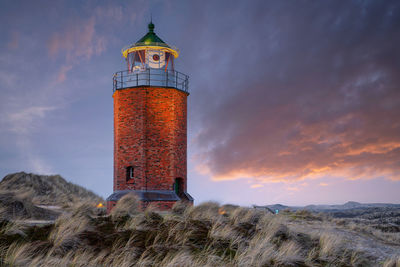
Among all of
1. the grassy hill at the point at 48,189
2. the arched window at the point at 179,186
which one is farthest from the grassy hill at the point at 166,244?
the grassy hill at the point at 48,189

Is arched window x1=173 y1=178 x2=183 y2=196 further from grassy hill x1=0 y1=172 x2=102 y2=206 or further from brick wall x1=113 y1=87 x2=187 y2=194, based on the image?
grassy hill x1=0 y1=172 x2=102 y2=206

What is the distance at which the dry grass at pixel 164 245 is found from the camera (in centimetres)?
868

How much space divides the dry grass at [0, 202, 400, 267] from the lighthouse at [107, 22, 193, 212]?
702 centimetres

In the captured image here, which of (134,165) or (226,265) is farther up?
(134,165)

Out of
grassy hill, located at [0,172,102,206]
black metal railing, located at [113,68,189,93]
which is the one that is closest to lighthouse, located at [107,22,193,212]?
black metal railing, located at [113,68,189,93]

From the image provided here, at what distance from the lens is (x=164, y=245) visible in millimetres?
9977

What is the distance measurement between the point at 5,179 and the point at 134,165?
23.4 m

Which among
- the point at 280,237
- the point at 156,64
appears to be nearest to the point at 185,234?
the point at 280,237

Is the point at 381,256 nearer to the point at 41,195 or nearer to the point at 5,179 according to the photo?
the point at 41,195

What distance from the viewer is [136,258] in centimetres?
915

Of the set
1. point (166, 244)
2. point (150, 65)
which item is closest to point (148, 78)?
point (150, 65)

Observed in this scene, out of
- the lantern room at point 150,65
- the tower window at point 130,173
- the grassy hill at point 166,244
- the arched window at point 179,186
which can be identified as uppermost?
the lantern room at point 150,65

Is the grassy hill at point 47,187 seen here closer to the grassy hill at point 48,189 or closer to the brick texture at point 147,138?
the grassy hill at point 48,189

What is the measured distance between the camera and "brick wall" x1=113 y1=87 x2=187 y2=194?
20.5 metres
